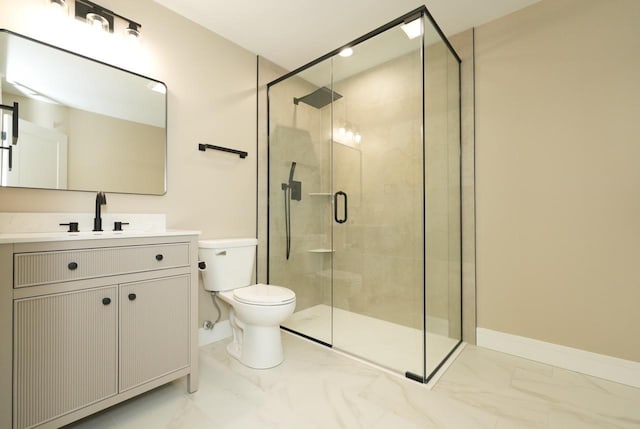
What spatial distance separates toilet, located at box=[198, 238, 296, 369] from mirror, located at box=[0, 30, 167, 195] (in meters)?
0.61

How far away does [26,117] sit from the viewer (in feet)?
5.05

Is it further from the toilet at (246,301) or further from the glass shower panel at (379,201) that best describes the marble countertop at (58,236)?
the glass shower panel at (379,201)

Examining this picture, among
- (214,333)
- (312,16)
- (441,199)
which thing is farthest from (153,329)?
(312,16)

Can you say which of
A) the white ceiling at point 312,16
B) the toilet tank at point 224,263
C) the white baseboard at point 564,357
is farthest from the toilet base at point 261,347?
the white ceiling at point 312,16

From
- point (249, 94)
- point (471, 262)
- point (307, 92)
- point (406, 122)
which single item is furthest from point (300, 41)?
point (471, 262)

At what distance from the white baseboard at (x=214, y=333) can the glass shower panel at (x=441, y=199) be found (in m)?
1.56

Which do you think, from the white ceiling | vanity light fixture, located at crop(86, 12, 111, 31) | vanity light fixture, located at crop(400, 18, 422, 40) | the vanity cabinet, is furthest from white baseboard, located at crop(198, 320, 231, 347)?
vanity light fixture, located at crop(400, 18, 422, 40)

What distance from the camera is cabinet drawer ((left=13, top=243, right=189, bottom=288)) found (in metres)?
1.18

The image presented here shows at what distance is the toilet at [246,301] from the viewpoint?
6.20ft

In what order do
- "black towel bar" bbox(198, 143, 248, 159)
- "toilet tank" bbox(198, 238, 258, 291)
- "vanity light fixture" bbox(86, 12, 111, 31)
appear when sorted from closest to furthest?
"vanity light fixture" bbox(86, 12, 111, 31)
"toilet tank" bbox(198, 238, 258, 291)
"black towel bar" bbox(198, 143, 248, 159)

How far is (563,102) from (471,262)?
49.3 inches

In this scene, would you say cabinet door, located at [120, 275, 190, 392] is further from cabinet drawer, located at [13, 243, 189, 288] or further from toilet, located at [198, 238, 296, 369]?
toilet, located at [198, 238, 296, 369]

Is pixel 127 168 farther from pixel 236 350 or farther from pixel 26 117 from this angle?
pixel 236 350

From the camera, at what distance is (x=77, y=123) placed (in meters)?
1.71
